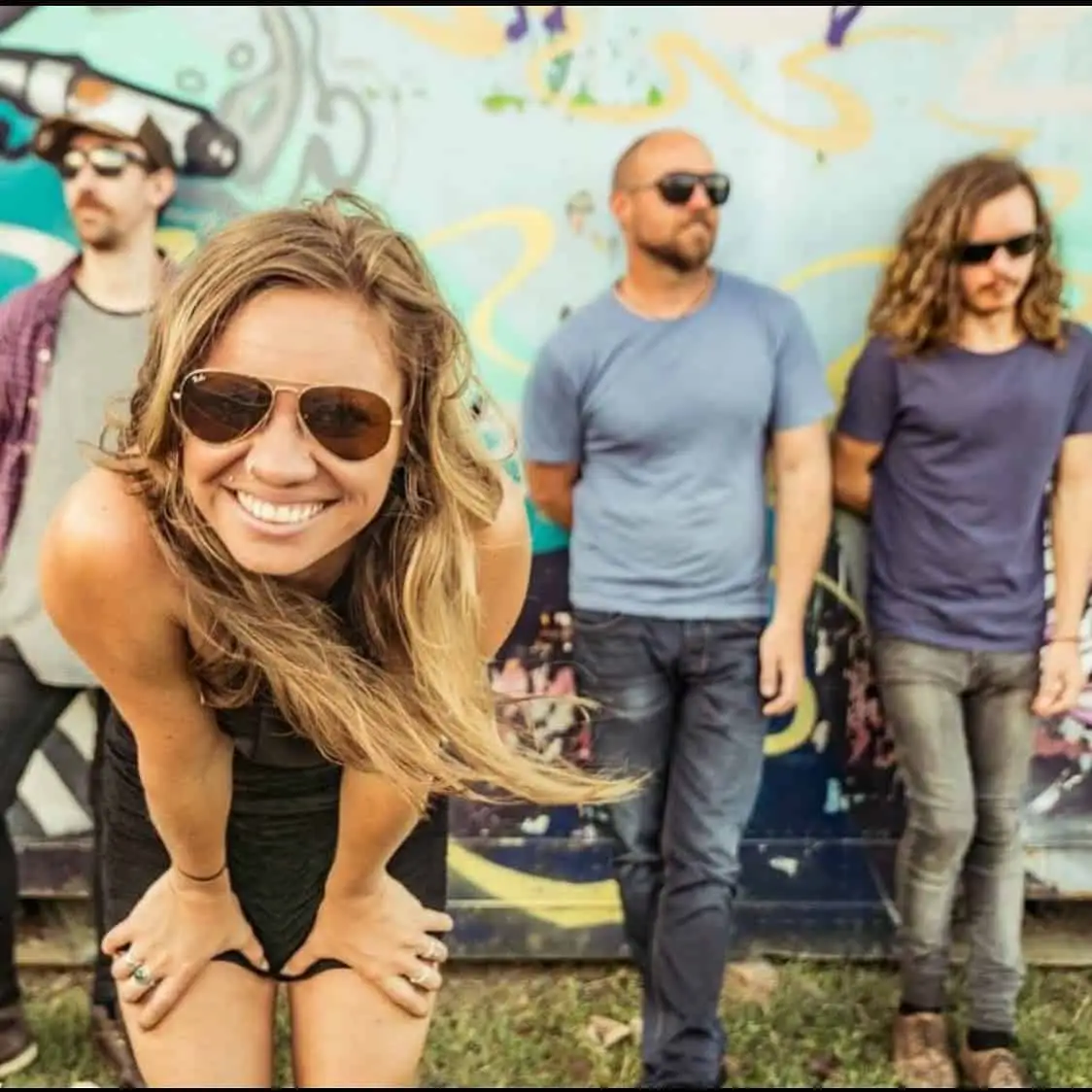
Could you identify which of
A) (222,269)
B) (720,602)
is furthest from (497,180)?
(222,269)

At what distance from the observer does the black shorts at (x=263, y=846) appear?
2209 millimetres

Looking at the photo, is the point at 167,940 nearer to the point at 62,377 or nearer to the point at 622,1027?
the point at 62,377

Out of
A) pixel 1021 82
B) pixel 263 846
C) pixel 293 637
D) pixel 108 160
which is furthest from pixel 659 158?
pixel 263 846

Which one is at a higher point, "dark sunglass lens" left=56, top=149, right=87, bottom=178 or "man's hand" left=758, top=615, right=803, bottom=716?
"dark sunglass lens" left=56, top=149, right=87, bottom=178

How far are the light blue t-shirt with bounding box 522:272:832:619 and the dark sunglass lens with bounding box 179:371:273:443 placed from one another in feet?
4.68

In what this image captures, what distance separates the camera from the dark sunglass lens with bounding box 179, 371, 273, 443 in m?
1.70

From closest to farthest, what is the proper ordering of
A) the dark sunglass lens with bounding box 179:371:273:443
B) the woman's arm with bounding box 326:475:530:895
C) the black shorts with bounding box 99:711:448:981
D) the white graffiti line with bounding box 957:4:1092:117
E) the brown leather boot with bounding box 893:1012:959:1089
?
1. the dark sunglass lens with bounding box 179:371:273:443
2. the woman's arm with bounding box 326:475:530:895
3. the black shorts with bounding box 99:711:448:981
4. the brown leather boot with bounding box 893:1012:959:1089
5. the white graffiti line with bounding box 957:4:1092:117

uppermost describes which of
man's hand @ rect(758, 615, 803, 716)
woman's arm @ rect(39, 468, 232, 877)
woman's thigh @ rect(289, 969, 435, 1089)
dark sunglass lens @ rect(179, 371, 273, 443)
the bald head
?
the bald head

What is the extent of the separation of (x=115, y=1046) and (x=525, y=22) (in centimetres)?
258

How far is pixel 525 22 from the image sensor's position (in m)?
3.21

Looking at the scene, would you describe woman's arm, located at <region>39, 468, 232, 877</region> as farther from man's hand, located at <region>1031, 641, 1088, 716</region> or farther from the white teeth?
man's hand, located at <region>1031, 641, 1088, 716</region>

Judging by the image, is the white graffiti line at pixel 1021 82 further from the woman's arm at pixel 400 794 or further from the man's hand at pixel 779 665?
the woman's arm at pixel 400 794

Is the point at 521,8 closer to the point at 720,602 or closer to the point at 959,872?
the point at 720,602

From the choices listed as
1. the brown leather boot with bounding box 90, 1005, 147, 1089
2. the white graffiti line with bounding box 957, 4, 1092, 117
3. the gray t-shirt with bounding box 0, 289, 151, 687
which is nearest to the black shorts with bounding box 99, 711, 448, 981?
the gray t-shirt with bounding box 0, 289, 151, 687
